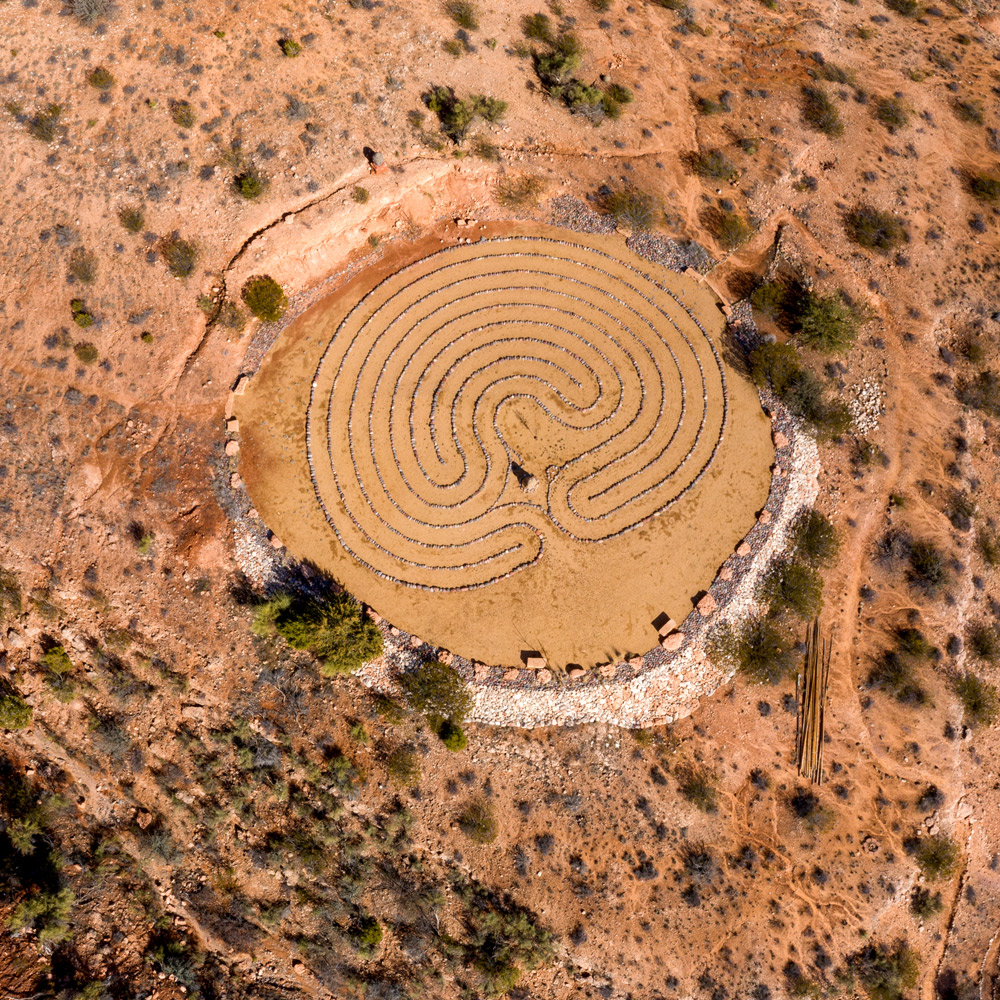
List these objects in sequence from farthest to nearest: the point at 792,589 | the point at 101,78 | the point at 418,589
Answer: the point at 418,589 < the point at 792,589 < the point at 101,78

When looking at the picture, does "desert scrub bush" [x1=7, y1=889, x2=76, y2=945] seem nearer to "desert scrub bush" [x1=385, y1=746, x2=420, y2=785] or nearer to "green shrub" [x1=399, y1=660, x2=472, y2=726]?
"desert scrub bush" [x1=385, y1=746, x2=420, y2=785]

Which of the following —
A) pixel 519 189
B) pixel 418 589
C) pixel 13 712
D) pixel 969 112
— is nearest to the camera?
pixel 13 712

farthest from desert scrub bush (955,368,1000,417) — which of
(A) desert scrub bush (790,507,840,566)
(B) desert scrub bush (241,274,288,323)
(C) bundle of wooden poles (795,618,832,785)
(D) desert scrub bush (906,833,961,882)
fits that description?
(B) desert scrub bush (241,274,288,323)

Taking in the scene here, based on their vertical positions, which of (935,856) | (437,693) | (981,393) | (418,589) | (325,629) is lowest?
(935,856)

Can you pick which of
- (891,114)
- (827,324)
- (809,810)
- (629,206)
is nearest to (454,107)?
(629,206)

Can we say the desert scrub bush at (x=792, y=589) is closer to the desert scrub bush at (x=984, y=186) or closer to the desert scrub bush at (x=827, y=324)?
the desert scrub bush at (x=827, y=324)

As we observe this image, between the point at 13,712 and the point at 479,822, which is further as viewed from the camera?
the point at 479,822

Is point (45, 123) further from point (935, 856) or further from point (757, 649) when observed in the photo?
point (935, 856)

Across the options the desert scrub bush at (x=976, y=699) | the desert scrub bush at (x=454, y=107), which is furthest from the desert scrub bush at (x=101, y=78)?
the desert scrub bush at (x=976, y=699)

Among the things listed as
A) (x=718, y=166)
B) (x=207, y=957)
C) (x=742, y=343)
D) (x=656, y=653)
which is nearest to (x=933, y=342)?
(x=742, y=343)
